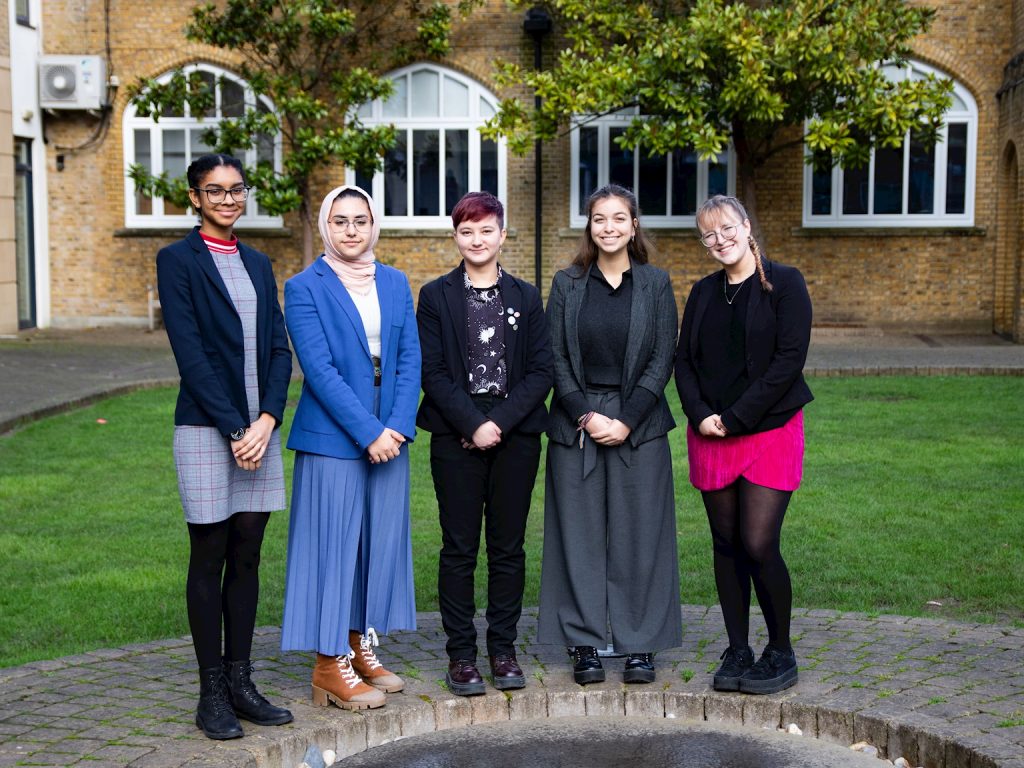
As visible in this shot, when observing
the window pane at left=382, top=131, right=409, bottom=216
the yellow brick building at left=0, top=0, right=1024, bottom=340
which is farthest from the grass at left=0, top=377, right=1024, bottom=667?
the window pane at left=382, top=131, right=409, bottom=216

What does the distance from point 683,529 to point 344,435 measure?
388cm

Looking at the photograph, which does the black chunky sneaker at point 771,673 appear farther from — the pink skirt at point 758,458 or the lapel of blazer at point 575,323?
the lapel of blazer at point 575,323

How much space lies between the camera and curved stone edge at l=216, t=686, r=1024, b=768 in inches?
186

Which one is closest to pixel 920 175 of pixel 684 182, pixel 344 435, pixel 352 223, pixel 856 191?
pixel 856 191

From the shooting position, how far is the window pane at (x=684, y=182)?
23531 mm

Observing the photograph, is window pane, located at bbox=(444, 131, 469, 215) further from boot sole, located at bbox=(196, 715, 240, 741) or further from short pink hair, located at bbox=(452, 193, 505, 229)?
boot sole, located at bbox=(196, 715, 240, 741)

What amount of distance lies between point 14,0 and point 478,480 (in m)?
21.2

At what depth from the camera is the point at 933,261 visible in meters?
23.1

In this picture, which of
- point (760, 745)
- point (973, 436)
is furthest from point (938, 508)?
point (760, 745)

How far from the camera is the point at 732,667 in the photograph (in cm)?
541

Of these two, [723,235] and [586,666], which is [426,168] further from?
[586,666]

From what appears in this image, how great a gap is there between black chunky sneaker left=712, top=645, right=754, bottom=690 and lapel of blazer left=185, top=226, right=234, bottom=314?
7.84 feet

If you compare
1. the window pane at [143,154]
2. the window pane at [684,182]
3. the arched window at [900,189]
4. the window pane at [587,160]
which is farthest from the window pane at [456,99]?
the arched window at [900,189]

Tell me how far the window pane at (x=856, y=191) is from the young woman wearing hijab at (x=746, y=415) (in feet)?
61.6
